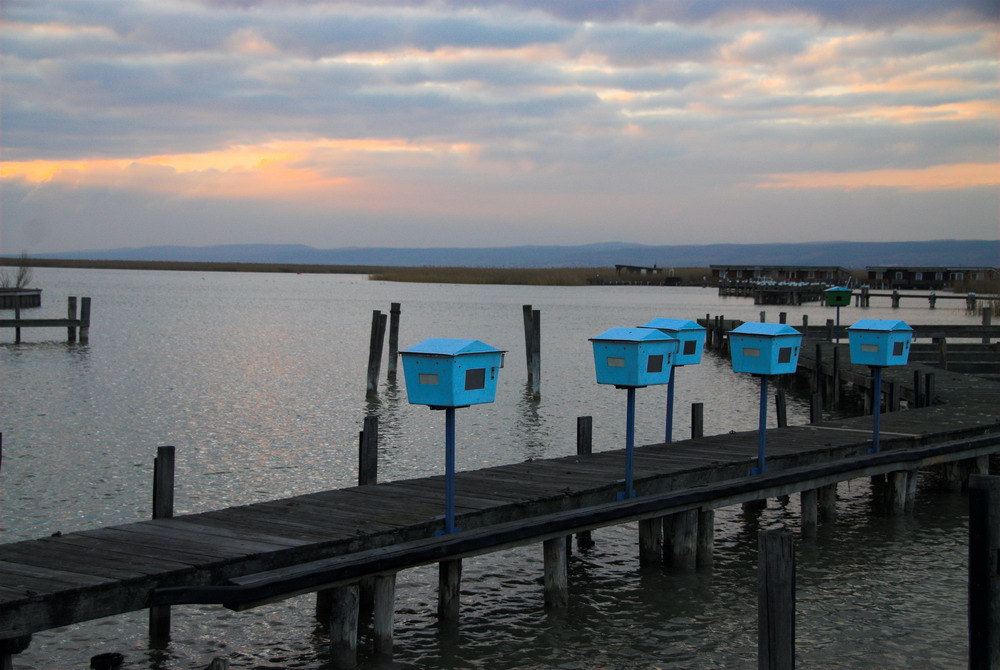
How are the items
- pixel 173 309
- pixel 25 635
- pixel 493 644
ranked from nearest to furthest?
pixel 25 635 → pixel 493 644 → pixel 173 309

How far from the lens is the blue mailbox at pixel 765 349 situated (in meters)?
11.6

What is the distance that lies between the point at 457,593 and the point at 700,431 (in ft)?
19.9

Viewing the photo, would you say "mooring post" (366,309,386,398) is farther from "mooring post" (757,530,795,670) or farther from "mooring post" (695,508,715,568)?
"mooring post" (757,530,795,670)

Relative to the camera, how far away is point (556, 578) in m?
10.1

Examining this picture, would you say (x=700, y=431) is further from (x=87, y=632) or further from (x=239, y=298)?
(x=239, y=298)

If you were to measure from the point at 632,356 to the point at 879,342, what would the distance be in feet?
14.2

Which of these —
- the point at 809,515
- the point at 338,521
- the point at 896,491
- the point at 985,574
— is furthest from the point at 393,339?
the point at 985,574

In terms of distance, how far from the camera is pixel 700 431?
1477 cm

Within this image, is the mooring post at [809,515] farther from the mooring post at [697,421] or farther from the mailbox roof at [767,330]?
the mailbox roof at [767,330]

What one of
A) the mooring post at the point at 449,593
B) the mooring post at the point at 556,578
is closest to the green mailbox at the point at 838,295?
the mooring post at the point at 556,578

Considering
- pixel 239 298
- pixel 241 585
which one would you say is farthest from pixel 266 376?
pixel 239 298

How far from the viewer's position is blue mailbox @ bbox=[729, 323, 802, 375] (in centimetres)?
1158

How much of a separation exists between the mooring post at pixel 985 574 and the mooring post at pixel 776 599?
1.89m

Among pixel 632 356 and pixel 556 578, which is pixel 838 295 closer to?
pixel 632 356
